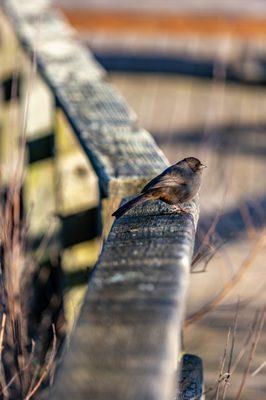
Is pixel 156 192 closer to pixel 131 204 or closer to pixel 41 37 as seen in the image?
pixel 131 204

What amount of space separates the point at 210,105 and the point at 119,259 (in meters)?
5.22

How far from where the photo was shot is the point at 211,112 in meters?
6.63

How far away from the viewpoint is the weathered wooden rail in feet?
4.27

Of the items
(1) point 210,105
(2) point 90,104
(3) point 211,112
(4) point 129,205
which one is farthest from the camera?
(1) point 210,105

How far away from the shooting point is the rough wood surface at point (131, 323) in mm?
1277

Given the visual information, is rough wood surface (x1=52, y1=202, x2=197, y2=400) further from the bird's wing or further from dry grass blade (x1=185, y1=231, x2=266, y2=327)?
dry grass blade (x1=185, y1=231, x2=266, y2=327)

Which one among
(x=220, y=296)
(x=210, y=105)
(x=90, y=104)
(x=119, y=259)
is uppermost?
(x=119, y=259)

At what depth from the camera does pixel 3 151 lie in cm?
525

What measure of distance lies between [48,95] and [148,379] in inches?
135

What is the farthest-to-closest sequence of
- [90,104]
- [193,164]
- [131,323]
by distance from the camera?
[90,104]
[193,164]
[131,323]

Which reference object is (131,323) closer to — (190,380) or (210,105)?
(190,380)

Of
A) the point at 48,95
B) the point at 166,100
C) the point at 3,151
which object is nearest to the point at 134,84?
the point at 166,100

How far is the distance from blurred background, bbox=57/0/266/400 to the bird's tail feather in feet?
0.98

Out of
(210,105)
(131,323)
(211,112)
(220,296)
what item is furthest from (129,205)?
(210,105)
